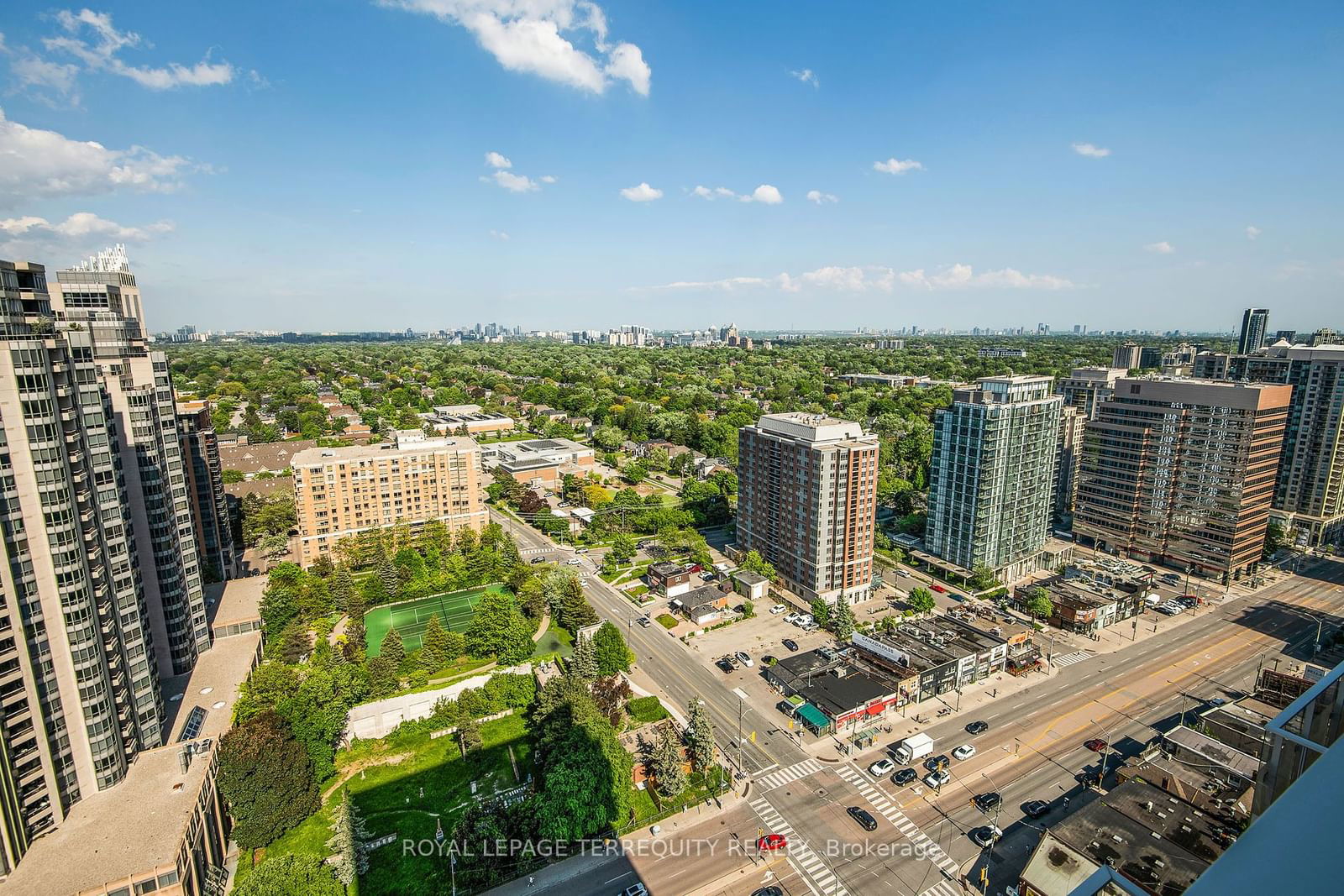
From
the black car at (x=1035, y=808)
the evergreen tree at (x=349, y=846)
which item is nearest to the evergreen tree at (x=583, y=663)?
the evergreen tree at (x=349, y=846)

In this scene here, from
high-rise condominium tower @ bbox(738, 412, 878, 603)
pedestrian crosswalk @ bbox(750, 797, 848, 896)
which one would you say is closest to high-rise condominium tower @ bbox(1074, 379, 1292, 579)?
high-rise condominium tower @ bbox(738, 412, 878, 603)

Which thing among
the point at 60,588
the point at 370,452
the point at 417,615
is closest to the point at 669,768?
the point at 417,615

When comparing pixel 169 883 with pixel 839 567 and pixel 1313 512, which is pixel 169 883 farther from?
pixel 1313 512

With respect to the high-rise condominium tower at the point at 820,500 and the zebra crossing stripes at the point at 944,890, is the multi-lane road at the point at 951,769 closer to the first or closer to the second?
the zebra crossing stripes at the point at 944,890

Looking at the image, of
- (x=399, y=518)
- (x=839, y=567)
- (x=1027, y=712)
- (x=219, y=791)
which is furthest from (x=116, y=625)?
(x=1027, y=712)

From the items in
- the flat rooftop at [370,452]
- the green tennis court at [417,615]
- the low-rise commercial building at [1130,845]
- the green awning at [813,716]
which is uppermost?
the flat rooftop at [370,452]

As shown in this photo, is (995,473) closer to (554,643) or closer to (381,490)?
(554,643)
